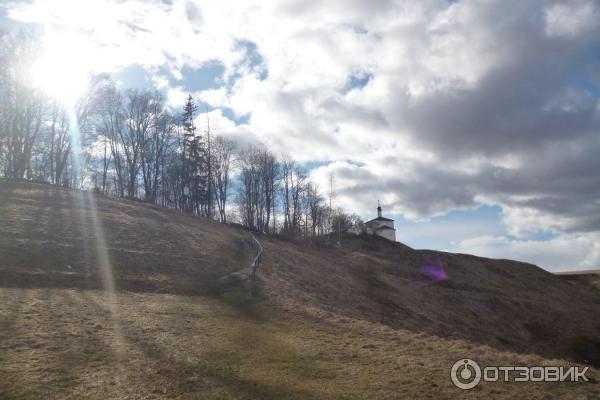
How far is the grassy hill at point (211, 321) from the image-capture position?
8.09 meters

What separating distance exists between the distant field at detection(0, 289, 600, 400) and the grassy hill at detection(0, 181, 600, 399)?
49mm

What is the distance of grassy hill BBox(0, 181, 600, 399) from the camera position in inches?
319

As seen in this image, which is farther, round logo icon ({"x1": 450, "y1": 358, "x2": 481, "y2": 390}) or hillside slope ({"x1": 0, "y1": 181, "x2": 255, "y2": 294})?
hillside slope ({"x1": 0, "y1": 181, "x2": 255, "y2": 294})

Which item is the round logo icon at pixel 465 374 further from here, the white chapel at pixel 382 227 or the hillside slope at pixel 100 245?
the white chapel at pixel 382 227

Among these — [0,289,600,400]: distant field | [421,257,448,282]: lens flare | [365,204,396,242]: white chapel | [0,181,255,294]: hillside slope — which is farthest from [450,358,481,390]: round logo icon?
[365,204,396,242]: white chapel

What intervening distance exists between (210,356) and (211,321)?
3.54 metres

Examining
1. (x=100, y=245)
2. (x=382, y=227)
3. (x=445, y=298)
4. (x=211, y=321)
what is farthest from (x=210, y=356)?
(x=382, y=227)

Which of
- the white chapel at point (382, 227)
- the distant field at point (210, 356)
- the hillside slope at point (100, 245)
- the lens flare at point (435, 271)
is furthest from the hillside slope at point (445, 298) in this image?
the white chapel at point (382, 227)

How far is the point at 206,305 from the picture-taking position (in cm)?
1544

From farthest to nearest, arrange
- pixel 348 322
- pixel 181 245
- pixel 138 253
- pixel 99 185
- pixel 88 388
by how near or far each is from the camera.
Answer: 1. pixel 99 185
2. pixel 181 245
3. pixel 138 253
4. pixel 348 322
5. pixel 88 388

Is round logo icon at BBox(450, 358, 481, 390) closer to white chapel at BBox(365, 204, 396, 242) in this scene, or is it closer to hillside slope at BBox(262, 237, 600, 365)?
hillside slope at BBox(262, 237, 600, 365)

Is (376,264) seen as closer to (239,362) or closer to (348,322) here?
(348,322)

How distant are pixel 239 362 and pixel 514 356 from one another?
658 centimetres

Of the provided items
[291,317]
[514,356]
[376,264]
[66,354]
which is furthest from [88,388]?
[376,264]
